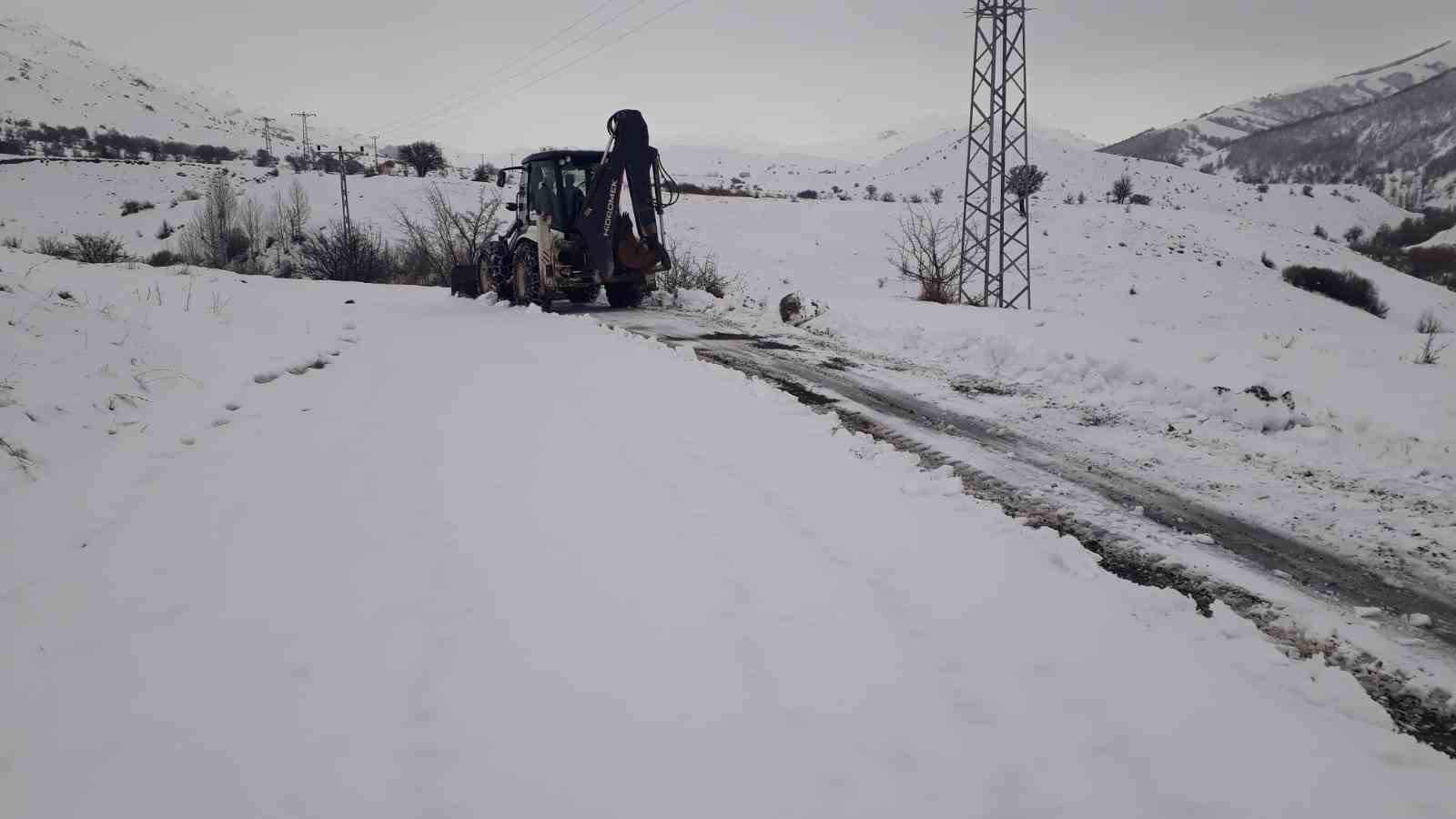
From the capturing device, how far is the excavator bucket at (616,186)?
11.7 meters

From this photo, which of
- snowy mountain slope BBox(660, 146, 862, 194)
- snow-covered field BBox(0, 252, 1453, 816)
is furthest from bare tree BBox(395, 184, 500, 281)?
snowy mountain slope BBox(660, 146, 862, 194)

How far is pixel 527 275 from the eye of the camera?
12984 mm

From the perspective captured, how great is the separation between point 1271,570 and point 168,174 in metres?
60.2

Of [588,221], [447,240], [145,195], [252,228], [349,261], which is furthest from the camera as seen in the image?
[145,195]

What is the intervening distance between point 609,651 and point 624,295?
38.4 feet

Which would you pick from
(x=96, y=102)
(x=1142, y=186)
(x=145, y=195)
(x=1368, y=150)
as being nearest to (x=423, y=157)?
(x=145, y=195)

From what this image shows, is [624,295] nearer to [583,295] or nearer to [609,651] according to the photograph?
[583,295]

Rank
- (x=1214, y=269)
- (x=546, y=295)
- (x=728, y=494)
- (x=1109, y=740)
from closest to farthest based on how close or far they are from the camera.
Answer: (x=1109, y=740) < (x=728, y=494) < (x=546, y=295) < (x=1214, y=269)

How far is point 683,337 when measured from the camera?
9.42 m

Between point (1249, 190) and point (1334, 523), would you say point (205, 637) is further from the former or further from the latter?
point (1249, 190)

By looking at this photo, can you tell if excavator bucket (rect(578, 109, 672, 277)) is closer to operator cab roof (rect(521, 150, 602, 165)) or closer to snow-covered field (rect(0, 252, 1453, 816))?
operator cab roof (rect(521, 150, 602, 165))

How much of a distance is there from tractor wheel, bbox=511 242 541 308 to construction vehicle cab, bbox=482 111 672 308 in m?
0.02

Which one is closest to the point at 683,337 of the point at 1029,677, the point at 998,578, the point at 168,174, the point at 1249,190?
the point at 998,578

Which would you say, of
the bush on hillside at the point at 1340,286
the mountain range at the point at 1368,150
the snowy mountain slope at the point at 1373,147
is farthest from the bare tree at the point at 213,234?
the snowy mountain slope at the point at 1373,147
